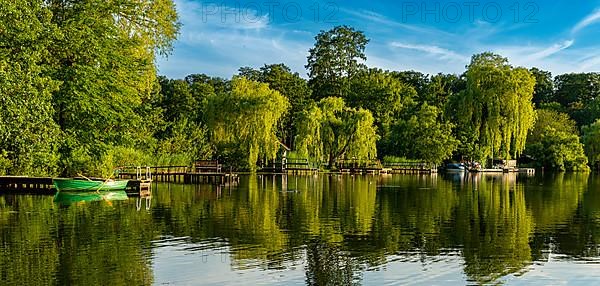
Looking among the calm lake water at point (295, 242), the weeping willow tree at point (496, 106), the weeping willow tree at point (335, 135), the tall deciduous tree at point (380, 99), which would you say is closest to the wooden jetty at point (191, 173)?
the weeping willow tree at point (335, 135)

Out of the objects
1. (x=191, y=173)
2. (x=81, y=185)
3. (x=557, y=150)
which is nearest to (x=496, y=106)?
(x=557, y=150)

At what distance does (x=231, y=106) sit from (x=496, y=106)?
73.6 ft

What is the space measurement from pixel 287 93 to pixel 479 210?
46346mm

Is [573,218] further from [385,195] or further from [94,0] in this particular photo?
[94,0]

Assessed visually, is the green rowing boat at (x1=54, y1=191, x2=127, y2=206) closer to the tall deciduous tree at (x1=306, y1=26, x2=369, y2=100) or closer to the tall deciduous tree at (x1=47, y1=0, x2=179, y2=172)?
the tall deciduous tree at (x1=47, y1=0, x2=179, y2=172)

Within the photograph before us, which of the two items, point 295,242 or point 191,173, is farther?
point 191,173

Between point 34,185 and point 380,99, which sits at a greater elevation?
point 380,99

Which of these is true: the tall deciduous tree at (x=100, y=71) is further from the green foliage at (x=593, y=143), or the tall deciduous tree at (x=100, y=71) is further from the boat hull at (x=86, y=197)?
the green foliage at (x=593, y=143)

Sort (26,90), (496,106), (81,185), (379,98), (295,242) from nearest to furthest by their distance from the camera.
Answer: (295,242) < (26,90) < (81,185) < (496,106) < (379,98)

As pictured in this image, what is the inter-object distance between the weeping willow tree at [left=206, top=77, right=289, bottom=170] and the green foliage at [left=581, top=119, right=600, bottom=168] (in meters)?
37.2

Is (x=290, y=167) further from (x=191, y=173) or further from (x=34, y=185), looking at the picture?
(x=34, y=185)

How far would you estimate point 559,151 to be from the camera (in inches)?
2606

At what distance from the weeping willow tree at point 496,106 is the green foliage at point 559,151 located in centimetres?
1031

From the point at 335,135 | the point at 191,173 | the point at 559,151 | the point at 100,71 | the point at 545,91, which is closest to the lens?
the point at 100,71
